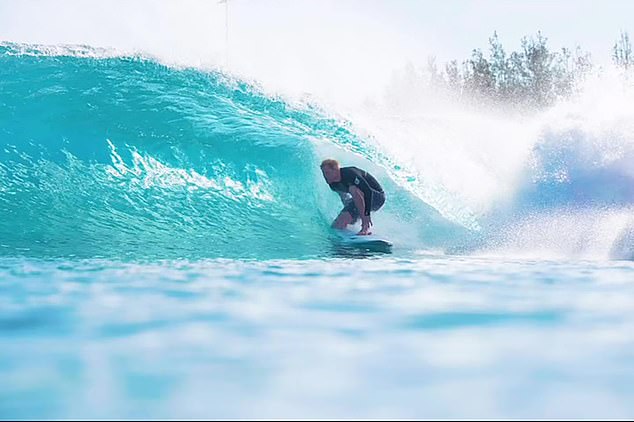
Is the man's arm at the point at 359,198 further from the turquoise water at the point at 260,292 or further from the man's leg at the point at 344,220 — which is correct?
the turquoise water at the point at 260,292

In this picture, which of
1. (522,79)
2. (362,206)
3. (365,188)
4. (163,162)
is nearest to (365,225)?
(362,206)

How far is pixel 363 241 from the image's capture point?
7.80 m

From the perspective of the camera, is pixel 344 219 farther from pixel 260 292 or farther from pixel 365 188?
pixel 260 292

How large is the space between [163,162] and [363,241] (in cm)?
339

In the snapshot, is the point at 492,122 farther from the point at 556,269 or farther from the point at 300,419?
the point at 300,419

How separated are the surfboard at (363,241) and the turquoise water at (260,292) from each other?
22 centimetres

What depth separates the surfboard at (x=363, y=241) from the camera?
24.0ft

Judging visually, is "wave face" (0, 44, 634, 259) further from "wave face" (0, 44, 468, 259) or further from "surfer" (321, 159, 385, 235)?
"surfer" (321, 159, 385, 235)

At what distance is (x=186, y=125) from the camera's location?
35.0 feet

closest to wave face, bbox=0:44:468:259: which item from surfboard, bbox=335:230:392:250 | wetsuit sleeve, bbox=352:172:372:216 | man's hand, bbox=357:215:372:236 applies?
surfboard, bbox=335:230:392:250

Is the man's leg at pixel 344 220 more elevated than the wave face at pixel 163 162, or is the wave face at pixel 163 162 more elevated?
the wave face at pixel 163 162

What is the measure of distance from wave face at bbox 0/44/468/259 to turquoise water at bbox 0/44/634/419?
0.04 m

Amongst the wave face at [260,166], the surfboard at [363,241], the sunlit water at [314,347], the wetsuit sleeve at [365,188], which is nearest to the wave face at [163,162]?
the wave face at [260,166]

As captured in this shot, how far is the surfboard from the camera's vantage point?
7324 mm
